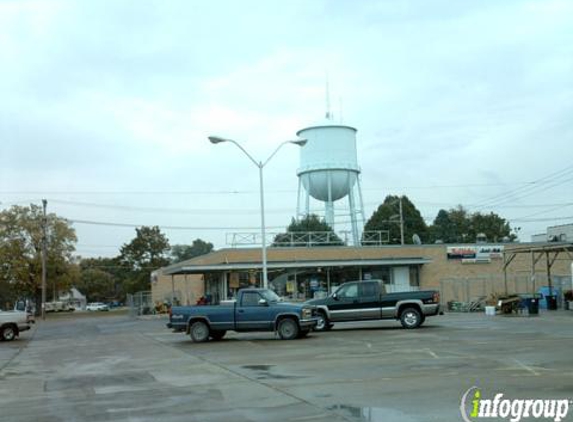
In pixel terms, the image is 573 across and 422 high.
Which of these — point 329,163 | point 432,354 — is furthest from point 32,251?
point 432,354

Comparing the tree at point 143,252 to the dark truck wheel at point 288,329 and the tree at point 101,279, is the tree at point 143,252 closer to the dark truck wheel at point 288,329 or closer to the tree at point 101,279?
the tree at point 101,279

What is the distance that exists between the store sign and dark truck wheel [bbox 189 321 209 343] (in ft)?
102

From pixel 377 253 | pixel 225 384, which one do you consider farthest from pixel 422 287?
pixel 225 384

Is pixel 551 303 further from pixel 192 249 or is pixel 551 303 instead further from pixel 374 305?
pixel 192 249

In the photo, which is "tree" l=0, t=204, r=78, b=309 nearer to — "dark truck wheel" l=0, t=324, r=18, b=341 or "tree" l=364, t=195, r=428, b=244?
"tree" l=364, t=195, r=428, b=244

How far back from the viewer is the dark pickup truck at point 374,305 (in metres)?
27.8

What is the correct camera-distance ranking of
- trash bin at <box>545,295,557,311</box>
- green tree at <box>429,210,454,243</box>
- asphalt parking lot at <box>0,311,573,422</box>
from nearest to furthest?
asphalt parking lot at <box>0,311,573,422</box>, trash bin at <box>545,295,557,311</box>, green tree at <box>429,210,454,243</box>

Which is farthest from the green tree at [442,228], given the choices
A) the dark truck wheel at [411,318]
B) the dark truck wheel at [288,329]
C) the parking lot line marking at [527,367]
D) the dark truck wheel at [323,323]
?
the parking lot line marking at [527,367]

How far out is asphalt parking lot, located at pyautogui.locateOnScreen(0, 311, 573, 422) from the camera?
33.4ft

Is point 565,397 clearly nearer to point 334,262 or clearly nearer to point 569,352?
point 569,352

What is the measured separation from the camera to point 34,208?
7806 cm

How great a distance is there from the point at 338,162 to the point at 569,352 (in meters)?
49.7

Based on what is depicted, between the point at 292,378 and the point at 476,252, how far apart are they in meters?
41.4

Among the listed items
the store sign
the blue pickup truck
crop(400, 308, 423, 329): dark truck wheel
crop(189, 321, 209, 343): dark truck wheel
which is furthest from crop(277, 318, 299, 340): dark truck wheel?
the store sign
